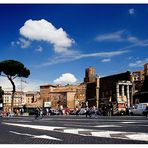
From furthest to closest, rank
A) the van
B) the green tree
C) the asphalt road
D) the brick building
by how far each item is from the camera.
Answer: the brick building, the green tree, the van, the asphalt road

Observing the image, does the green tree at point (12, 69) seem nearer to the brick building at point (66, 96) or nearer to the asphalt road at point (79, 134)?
the brick building at point (66, 96)

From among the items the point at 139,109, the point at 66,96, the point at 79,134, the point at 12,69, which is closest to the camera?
the point at 79,134

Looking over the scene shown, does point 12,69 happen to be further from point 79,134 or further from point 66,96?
point 79,134

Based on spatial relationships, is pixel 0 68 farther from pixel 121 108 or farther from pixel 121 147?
pixel 121 147

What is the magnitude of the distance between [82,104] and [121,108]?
177ft

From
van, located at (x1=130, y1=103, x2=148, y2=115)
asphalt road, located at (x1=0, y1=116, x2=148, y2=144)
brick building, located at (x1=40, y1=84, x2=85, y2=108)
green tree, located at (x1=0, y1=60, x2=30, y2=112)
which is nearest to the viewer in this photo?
asphalt road, located at (x1=0, y1=116, x2=148, y2=144)

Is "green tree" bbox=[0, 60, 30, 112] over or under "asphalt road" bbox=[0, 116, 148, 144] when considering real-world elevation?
over

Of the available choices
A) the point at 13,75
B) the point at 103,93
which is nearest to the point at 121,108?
the point at 13,75

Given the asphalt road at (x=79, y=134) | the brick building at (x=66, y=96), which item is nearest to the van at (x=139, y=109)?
the asphalt road at (x=79, y=134)

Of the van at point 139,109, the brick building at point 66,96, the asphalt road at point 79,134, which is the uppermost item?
the brick building at point 66,96

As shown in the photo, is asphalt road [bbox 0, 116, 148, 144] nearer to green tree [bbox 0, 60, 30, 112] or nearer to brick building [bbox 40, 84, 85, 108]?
green tree [bbox 0, 60, 30, 112]

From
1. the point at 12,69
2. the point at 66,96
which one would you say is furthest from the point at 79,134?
the point at 66,96

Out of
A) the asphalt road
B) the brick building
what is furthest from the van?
the brick building

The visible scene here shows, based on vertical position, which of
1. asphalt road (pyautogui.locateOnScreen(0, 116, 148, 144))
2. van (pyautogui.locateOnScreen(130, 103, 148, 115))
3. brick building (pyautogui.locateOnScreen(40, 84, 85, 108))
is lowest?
asphalt road (pyautogui.locateOnScreen(0, 116, 148, 144))
